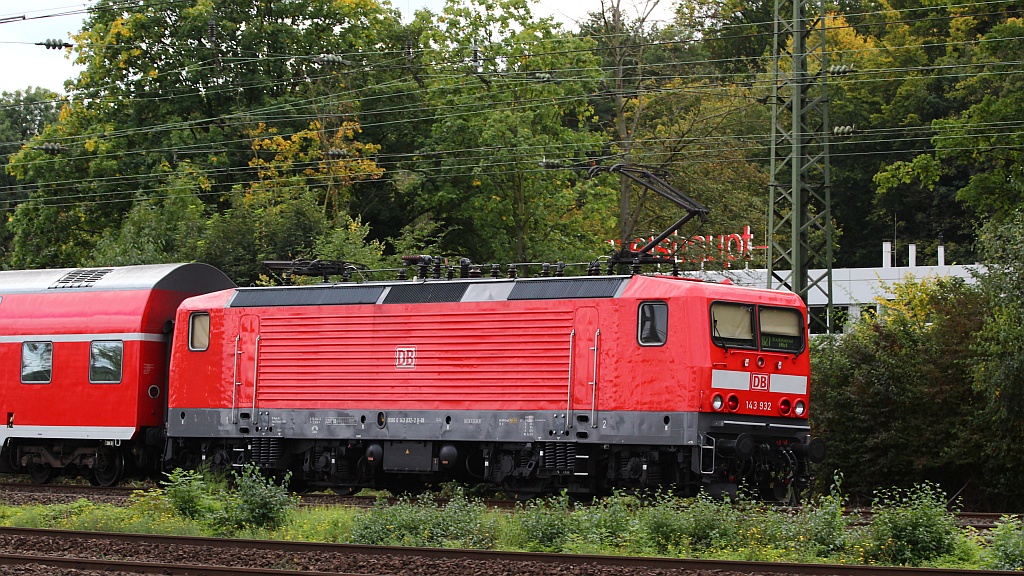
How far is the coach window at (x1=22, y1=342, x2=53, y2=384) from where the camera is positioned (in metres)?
24.9

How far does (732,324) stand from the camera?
19.1 m

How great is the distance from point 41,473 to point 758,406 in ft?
49.1

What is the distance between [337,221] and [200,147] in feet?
30.2

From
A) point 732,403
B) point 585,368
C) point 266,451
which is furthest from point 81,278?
point 732,403

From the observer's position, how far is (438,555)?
45.2 feet

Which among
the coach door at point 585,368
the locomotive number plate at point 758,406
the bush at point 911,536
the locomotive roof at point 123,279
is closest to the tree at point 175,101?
the locomotive roof at point 123,279

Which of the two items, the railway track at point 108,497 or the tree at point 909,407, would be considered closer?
the railway track at point 108,497

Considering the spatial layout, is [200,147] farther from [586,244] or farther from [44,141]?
[586,244]

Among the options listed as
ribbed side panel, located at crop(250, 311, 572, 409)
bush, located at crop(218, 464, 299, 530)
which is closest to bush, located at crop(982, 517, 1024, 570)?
ribbed side panel, located at crop(250, 311, 572, 409)

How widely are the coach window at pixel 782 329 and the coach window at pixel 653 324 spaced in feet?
5.50

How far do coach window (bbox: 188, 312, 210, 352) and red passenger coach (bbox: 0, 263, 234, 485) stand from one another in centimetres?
101

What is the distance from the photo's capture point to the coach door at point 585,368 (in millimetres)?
19500

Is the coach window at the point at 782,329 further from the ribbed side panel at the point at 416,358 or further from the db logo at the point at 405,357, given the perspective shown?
the db logo at the point at 405,357

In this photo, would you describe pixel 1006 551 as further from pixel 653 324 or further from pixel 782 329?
pixel 782 329
